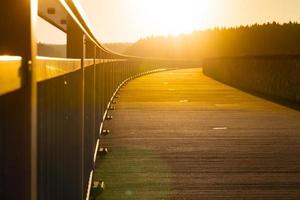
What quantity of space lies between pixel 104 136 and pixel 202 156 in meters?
2.56

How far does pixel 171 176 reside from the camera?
672 centimetres

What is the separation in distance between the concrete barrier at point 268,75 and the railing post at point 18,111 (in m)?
16.7

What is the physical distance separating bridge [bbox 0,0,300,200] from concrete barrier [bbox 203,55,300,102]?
3.23 feet

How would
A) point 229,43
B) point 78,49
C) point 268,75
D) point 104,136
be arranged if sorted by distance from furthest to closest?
point 229,43
point 268,75
point 104,136
point 78,49

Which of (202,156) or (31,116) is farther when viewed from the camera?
(202,156)

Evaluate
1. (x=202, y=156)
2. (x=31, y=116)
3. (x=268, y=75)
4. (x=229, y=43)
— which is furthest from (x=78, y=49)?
(x=229, y=43)

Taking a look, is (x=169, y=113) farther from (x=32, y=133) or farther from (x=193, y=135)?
(x=32, y=133)

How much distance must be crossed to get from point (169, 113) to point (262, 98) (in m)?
6.07

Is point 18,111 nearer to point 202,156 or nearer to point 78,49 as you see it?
point 78,49

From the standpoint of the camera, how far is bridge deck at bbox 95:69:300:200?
6.11 m

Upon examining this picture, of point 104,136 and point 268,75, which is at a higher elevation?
point 268,75

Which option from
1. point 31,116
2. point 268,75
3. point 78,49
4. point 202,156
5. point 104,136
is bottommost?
point 104,136

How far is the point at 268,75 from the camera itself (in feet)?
70.9

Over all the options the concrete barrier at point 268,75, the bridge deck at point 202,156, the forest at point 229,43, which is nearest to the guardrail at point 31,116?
the bridge deck at point 202,156
